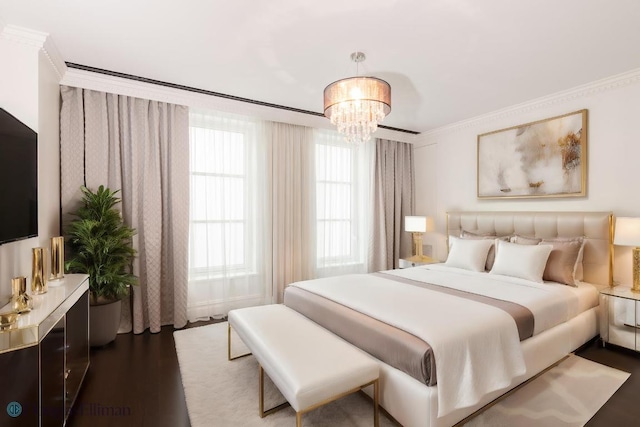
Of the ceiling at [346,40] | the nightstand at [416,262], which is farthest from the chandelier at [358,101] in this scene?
the nightstand at [416,262]

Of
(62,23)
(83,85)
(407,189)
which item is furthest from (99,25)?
(407,189)

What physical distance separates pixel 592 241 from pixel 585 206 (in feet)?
1.40

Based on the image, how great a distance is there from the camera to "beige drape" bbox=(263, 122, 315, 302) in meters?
4.20

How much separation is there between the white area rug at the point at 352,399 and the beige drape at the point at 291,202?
163cm

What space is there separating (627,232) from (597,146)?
3.41ft

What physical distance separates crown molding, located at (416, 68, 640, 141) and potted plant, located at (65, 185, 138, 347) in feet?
15.1

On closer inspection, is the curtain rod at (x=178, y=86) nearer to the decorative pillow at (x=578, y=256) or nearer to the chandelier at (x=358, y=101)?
the chandelier at (x=358, y=101)

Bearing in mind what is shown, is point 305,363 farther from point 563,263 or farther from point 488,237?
point 488,237

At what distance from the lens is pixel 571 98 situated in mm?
3523

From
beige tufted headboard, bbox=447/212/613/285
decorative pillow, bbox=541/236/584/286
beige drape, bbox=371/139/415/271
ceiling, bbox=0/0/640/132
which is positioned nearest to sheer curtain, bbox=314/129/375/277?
beige drape, bbox=371/139/415/271

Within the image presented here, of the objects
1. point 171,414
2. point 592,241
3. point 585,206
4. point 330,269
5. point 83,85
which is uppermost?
point 83,85

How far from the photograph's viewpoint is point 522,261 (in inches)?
124

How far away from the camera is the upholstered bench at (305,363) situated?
161cm

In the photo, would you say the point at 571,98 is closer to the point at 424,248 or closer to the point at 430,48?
the point at 430,48
